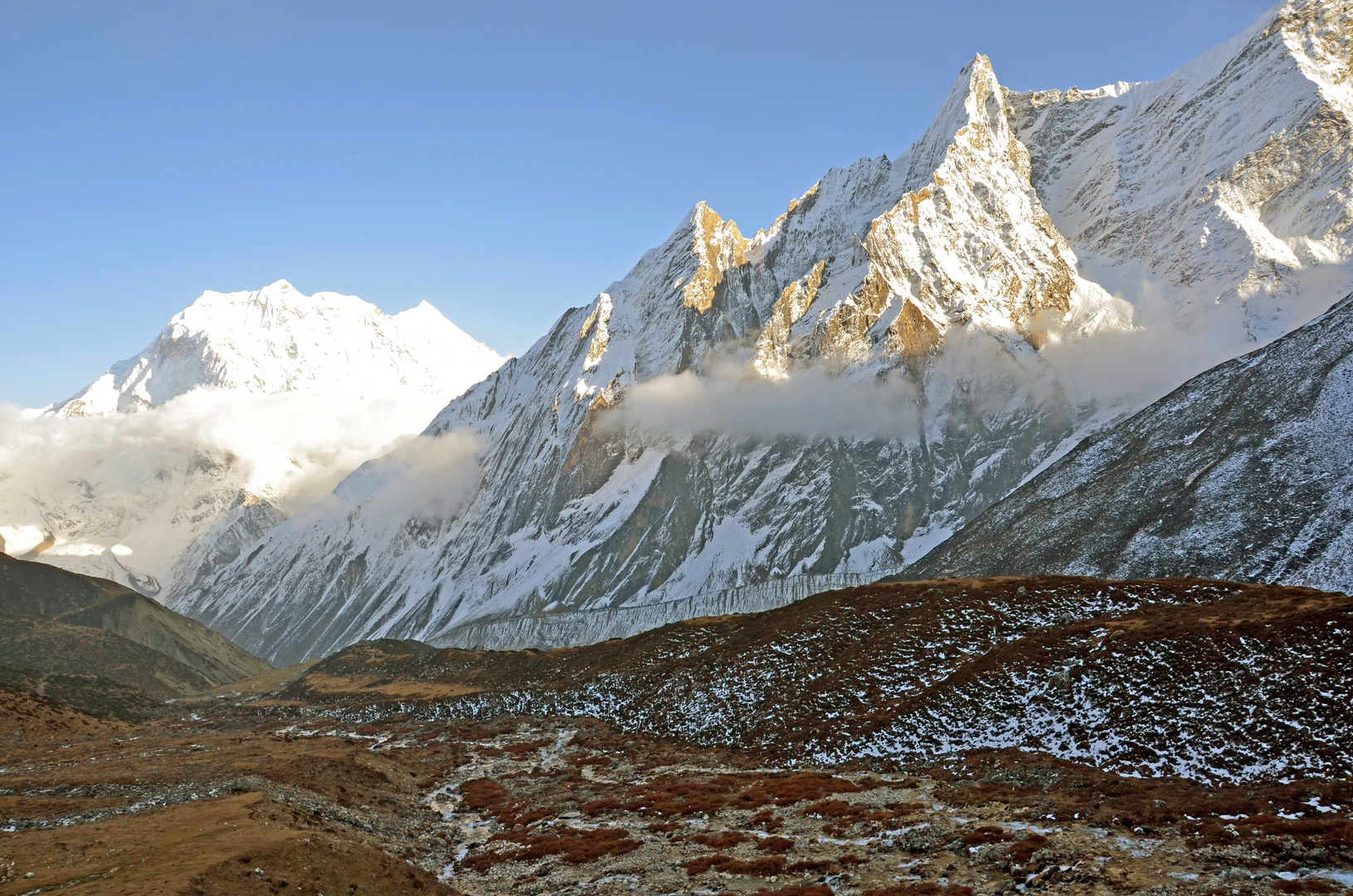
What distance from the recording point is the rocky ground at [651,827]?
90.3ft

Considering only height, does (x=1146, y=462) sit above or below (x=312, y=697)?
above

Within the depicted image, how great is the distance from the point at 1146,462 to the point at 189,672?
204047 millimetres

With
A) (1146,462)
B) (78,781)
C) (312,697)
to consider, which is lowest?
(312,697)

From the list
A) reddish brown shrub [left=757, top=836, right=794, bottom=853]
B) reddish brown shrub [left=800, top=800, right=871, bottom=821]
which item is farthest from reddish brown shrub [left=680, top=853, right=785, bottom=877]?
reddish brown shrub [left=800, top=800, right=871, bottom=821]

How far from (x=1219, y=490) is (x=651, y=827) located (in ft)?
374

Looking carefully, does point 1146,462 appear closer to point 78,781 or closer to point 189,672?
point 78,781

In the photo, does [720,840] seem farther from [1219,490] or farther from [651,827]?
[1219,490]

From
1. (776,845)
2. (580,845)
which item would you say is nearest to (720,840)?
(776,845)

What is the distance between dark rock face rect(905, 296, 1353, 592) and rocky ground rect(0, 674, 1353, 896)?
70.1 m

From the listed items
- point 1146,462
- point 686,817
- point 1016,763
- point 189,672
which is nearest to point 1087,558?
point 1146,462

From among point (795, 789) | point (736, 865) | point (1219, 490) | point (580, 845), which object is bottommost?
point (795, 789)

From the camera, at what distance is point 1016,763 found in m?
45.3

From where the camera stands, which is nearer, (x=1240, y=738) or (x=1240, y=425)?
(x=1240, y=738)

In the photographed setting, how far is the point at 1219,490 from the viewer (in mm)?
121625
